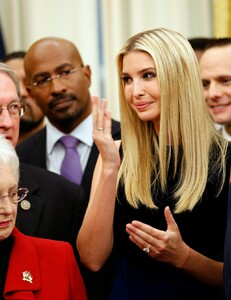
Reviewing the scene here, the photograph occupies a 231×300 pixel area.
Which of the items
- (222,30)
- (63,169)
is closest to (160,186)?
(63,169)

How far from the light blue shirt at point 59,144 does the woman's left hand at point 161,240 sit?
1177 millimetres

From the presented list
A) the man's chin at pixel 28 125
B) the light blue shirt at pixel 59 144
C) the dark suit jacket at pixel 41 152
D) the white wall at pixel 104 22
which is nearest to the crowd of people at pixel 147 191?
the dark suit jacket at pixel 41 152

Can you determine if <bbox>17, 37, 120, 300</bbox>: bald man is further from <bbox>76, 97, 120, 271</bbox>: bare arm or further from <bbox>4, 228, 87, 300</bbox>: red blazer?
<bbox>4, 228, 87, 300</bbox>: red blazer

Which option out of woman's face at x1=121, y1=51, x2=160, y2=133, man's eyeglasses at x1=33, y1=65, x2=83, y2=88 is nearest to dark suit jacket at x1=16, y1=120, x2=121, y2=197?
man's eyeglasses at x1=33, y1=65, x2=83, y2=88

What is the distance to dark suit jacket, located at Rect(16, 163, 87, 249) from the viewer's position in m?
3.24

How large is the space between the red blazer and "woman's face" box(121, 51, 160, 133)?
69cm

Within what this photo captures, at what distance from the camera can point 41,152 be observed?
13.6 ft

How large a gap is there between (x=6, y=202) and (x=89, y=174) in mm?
1246

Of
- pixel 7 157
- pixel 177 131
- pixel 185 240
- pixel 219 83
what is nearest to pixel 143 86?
pixel 177 131

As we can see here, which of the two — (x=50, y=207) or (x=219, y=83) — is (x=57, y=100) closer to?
(x=219, y=83)

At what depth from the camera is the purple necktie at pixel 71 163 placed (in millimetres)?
3982

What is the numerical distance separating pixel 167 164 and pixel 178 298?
20.9 inches

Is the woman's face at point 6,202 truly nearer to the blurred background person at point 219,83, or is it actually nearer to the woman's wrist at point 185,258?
the woman's wrist at point 185,258

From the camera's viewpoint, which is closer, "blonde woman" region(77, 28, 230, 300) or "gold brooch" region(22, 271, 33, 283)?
"gold brooch" region(22, 271, 33, 283)
